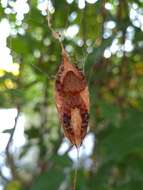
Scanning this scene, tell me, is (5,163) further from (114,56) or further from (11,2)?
(11,2)

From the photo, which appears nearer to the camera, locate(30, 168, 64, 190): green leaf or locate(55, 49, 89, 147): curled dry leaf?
locate(55, 49, 89, 147): curled dry leaf

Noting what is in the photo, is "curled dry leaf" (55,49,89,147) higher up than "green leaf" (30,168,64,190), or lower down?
higher up

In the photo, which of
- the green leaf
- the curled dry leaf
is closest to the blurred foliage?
the green leaf

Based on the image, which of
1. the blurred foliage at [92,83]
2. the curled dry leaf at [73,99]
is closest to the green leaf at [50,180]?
the blurred foliage at [92,83]

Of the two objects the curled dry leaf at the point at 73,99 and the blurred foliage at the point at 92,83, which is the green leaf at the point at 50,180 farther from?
the curled dry leaf at the point at 73,99

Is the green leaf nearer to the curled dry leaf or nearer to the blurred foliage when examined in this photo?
the blurred foliage
